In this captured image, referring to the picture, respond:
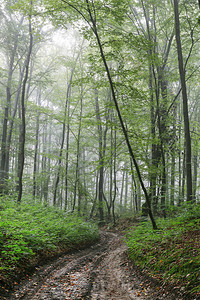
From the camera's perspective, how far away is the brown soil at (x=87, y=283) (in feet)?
12.4

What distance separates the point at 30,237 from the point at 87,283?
6.80 ft

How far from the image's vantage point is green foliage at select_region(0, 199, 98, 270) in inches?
183

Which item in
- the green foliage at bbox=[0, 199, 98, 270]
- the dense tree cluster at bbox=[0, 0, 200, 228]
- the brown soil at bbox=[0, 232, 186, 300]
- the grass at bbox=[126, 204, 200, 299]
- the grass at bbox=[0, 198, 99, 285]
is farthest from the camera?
the dense tree cluster at bbox=[0, 0, 200, 228]

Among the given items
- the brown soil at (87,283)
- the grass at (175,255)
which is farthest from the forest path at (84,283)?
the grass at (175,255)

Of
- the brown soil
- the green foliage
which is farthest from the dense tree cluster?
the green foliage

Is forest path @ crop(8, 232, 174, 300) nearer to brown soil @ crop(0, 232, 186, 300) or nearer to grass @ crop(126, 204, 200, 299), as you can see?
brown soil @ crop(0, 232, 186, 300)

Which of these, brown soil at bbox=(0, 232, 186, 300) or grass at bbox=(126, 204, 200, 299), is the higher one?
grass at bbox=(126, 204, 200, 299)

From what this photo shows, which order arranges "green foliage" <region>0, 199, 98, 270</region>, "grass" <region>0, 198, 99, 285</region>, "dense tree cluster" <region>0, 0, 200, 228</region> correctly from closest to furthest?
1. "grass" <region>0, 198, 99, 285</region>
2. "green foliage" <region>0, 199, 98, 270</region>
3. "dense tree cluster" <region>0, 0, 200, 228</region>

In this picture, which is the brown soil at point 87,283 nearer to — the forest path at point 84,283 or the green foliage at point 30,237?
the forest path at point 84,283

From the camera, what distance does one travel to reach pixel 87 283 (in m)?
4.59

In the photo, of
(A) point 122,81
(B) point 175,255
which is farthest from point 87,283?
(A) point 122,81

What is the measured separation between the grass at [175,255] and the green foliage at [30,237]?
104 inches

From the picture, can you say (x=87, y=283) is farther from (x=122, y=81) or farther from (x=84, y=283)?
(x=122, y=81)

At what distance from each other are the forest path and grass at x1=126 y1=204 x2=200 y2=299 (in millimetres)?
353
